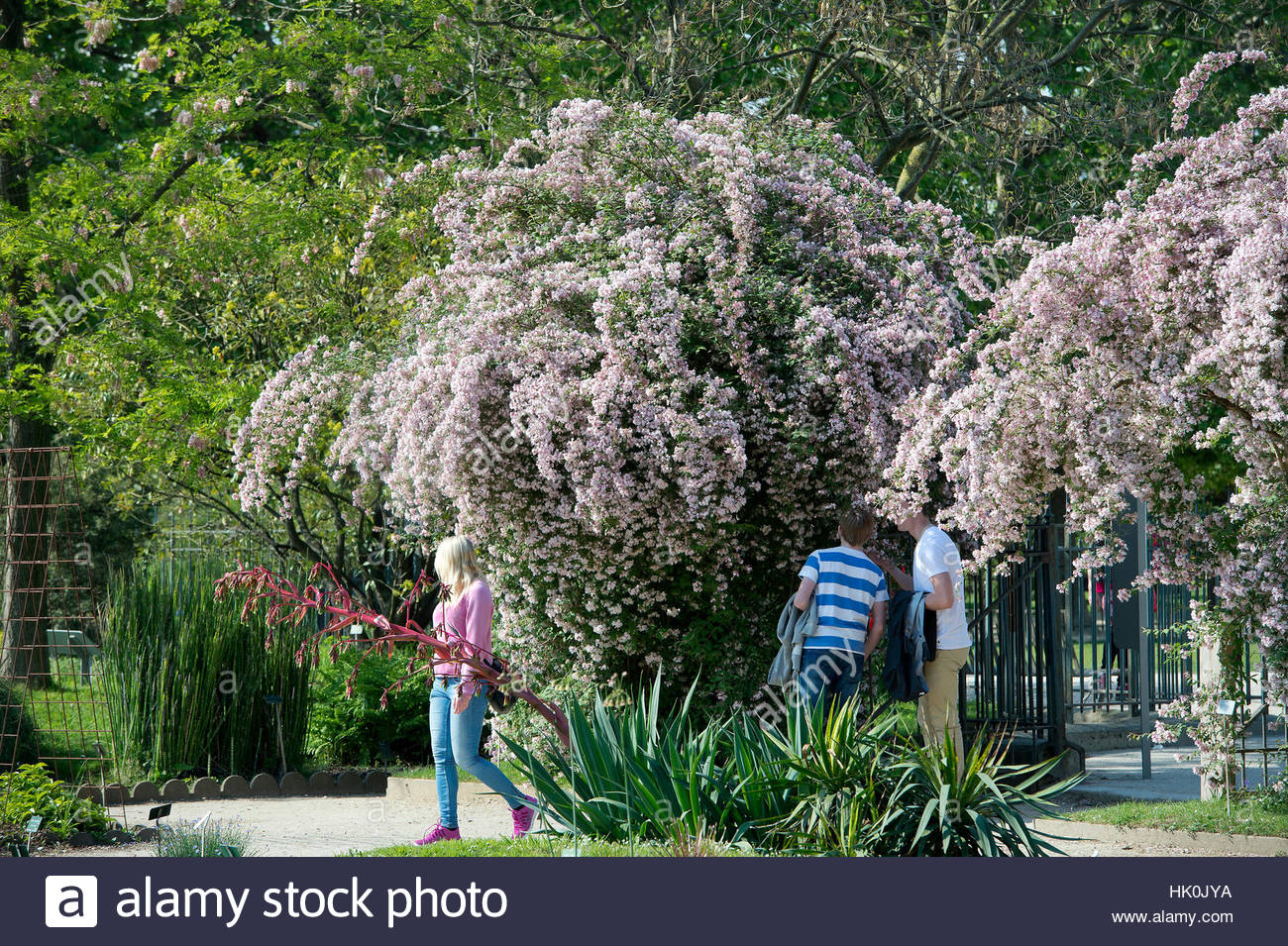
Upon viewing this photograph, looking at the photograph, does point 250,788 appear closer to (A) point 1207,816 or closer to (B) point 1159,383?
(A) point 1207,816

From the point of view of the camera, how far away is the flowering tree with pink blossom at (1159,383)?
19.5 ft

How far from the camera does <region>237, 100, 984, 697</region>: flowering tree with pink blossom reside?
7.76 m

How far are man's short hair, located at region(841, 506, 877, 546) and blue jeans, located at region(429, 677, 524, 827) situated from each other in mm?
2173

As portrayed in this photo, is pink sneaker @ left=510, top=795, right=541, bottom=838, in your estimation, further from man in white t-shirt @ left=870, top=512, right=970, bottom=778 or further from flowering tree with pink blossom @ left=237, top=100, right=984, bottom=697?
man in white t-shirt @ left=870, top=512, right=970, bottom=778

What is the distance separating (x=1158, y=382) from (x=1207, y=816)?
2701mm

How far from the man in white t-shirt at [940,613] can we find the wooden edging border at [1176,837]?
886mm

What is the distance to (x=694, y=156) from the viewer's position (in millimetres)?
8773

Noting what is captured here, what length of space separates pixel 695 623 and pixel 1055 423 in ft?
9.32

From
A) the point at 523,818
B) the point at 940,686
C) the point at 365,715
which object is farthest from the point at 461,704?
the point at 365,715

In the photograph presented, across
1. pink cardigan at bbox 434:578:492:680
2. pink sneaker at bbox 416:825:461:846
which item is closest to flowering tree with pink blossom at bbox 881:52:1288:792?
pink cardigan at bbox 434:578:492:680

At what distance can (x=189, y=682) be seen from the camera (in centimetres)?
989

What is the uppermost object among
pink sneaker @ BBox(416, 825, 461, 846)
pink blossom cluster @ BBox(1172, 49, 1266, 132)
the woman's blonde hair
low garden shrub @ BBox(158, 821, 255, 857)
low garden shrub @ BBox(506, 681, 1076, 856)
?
pink blossom cluster @ BBox(1172, 49, 1266, 132)

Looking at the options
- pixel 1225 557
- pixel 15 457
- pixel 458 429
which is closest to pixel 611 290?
pixel 458 429

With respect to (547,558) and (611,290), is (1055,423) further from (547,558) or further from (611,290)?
(547,558)
